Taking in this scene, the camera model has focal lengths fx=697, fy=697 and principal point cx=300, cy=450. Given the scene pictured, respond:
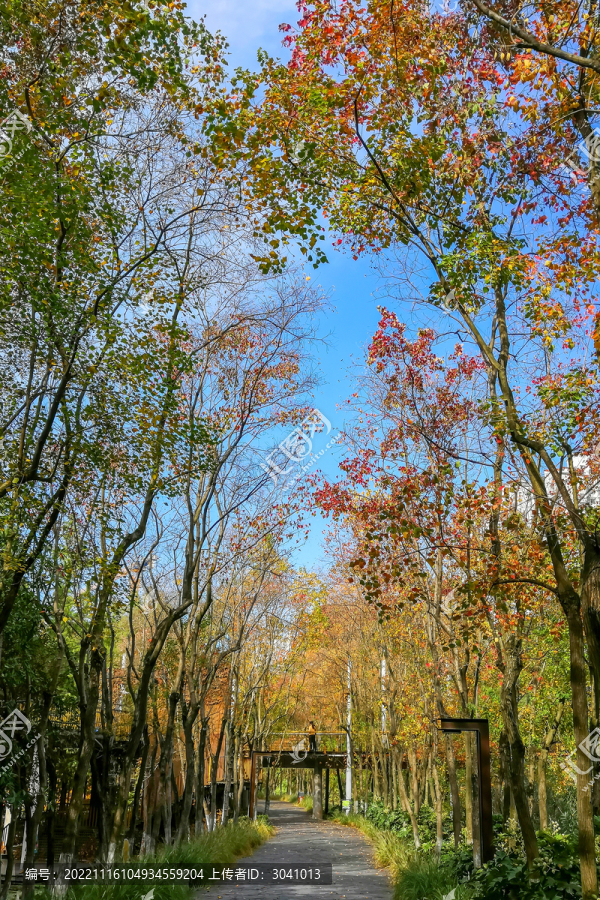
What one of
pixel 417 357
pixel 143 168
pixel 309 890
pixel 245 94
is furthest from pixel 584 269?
pixel 309 890

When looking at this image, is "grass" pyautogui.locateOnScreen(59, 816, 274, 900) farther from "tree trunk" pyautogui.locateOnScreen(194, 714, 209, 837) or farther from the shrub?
the shrub

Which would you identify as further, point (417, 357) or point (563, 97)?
point (417, 357)

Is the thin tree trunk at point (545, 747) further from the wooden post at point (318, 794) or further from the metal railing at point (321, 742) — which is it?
the metal railing at point (321, 742)

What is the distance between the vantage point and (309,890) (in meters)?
13.4

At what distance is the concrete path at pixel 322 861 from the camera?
40.3ft

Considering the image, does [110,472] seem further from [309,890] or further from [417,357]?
[309,890]

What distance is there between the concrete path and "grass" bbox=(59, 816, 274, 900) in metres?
0.40

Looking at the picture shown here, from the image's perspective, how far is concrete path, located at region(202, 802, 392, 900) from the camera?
40.3ft

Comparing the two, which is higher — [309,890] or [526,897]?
[526,897]

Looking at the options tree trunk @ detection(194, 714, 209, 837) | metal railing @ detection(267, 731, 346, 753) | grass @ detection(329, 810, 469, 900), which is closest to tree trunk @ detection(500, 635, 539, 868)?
grass @ detection(329, 810, 469, 900)

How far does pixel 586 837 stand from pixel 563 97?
247 inches
